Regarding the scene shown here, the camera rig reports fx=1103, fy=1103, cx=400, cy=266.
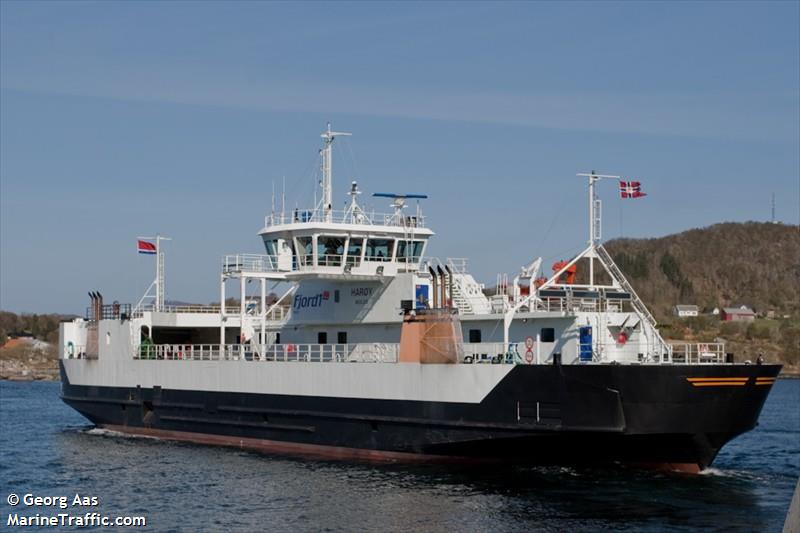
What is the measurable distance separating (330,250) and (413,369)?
6425 millimetres

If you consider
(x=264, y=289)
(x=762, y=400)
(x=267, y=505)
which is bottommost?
(x=267, y=505)

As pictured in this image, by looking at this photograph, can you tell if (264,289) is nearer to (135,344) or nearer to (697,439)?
(135,344)

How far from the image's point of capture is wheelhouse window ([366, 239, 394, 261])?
33.2 meters

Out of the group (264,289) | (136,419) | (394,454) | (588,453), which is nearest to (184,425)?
(136,419)

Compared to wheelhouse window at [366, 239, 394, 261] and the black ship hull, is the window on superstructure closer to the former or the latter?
wheelhouse window at [366, 239, 394, 261]

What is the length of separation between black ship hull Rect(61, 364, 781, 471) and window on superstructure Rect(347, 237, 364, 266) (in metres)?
4.69

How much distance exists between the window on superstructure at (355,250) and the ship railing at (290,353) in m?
2.52

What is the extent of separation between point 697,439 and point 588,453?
8.13 ft

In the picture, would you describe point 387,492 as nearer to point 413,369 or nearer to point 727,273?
point 413,369

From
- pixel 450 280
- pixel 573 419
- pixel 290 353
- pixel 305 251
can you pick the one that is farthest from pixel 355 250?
pixel 573 419

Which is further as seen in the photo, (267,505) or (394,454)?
(394,454)

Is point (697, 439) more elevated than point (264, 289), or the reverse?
point (264, 289)

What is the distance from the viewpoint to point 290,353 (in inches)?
1319

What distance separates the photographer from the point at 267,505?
76.3 feet
